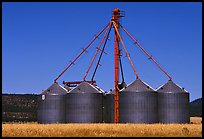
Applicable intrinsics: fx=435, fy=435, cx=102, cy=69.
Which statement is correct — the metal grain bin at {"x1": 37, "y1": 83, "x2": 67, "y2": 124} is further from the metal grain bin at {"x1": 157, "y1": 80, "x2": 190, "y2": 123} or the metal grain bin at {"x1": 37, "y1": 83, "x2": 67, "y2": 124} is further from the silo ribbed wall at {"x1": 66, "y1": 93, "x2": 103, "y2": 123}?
the metal grain bin at {"x1": 157, "y1": 80, "x2": 190, "y2": 123}

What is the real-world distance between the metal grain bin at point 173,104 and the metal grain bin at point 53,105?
608 inches

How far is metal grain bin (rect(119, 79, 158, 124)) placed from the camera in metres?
64.4

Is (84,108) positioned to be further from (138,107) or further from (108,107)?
(138,107)

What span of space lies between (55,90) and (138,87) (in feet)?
45.7

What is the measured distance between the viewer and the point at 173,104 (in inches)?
2581

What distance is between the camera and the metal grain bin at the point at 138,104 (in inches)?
2534

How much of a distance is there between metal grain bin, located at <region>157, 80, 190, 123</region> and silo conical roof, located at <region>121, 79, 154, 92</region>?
7.86 feet

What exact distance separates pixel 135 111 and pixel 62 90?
13.0 metres

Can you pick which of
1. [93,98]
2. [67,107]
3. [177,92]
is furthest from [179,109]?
[67,107]

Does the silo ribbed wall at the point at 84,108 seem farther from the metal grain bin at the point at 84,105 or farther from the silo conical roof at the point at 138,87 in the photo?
the silo conical roof at the point at 138,87

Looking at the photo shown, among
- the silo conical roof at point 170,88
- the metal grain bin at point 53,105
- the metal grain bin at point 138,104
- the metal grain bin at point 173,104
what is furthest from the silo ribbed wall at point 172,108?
the metal grain bin at point 53,105

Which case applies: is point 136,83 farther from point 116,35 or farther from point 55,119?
point 55,119

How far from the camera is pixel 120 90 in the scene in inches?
2618

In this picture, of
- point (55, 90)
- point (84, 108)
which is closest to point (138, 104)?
point (84, 108)
